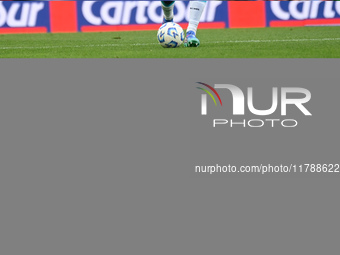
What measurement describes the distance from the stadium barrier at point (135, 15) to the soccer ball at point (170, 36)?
9.48 m

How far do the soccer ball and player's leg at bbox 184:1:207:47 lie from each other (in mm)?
154

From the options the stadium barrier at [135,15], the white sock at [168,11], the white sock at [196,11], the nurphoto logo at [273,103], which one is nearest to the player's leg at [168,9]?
the white sock at [168,11]

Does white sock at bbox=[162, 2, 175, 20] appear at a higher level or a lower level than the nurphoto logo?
higher

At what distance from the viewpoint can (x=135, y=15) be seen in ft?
61.2

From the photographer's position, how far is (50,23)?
18562 millimetres

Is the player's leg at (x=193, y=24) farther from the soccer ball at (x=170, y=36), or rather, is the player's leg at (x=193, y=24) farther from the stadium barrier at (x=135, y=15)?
the stadium barrier at (x=135, y=15)

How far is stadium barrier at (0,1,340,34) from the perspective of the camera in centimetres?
1823

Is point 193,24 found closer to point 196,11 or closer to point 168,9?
point 196,11

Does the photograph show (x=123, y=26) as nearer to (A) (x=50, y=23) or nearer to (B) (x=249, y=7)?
(A) (x=50, y=23)

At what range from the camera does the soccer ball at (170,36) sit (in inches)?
347

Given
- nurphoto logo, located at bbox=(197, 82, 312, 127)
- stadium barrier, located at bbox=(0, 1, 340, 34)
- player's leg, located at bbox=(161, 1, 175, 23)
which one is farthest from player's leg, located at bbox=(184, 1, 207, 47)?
stadium barrier, located at bbox=(0, 1, 340, 34)

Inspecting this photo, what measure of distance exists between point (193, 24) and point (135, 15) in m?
9.74

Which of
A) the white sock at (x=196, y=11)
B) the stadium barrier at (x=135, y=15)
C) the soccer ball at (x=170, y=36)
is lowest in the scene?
the soccer ball at (x=170, y=36)

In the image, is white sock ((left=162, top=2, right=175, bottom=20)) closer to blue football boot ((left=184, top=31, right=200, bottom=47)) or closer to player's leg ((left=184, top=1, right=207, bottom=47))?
player's leg ((left=184, top=1, right=207, bottom=47))
